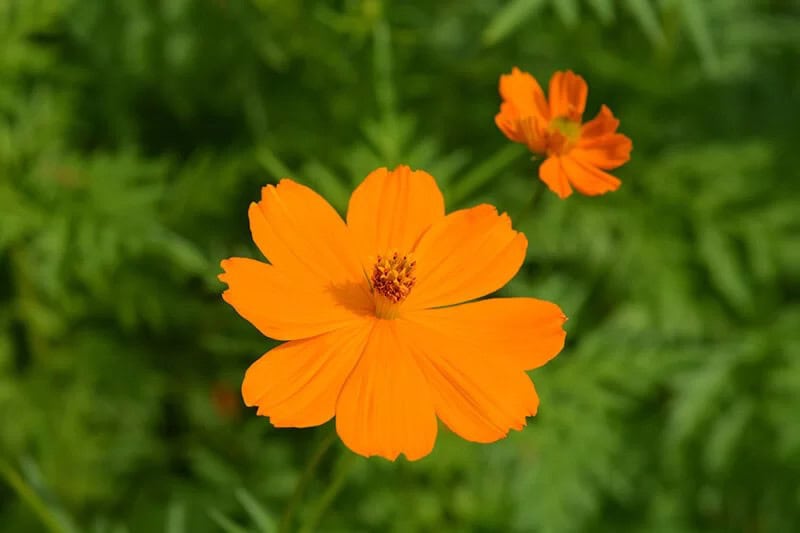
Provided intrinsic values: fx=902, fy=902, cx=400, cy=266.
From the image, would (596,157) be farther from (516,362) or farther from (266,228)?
(266,228)

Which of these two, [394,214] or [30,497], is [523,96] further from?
[30,497]

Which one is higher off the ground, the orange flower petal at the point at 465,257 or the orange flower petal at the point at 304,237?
the orange flower petal at the point at 465,257

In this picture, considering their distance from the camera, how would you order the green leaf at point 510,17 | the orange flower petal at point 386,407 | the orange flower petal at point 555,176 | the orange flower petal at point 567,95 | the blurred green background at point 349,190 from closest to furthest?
the orange flower petal at point 386,407 < the orange flower petal at point 555,176 < the orange flower petal at point 567,95 < the green leaf at point 510,17 < the blurred green background at point 349,190

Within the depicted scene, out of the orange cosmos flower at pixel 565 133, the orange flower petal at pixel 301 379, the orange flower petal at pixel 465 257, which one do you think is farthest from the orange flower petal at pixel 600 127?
the orange flower petal at pixel 301 379

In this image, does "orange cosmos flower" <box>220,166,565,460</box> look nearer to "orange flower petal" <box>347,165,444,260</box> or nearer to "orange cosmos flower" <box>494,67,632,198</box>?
"orange flower petal" <box>347,165,444,260</box>

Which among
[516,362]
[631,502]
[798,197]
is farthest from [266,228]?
[798,197]

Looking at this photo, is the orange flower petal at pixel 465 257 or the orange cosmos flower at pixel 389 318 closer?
the orange cosmos flower at pixel 389 318

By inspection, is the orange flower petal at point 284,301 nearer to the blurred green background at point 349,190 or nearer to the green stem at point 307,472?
→ the green stem at point 307,472
